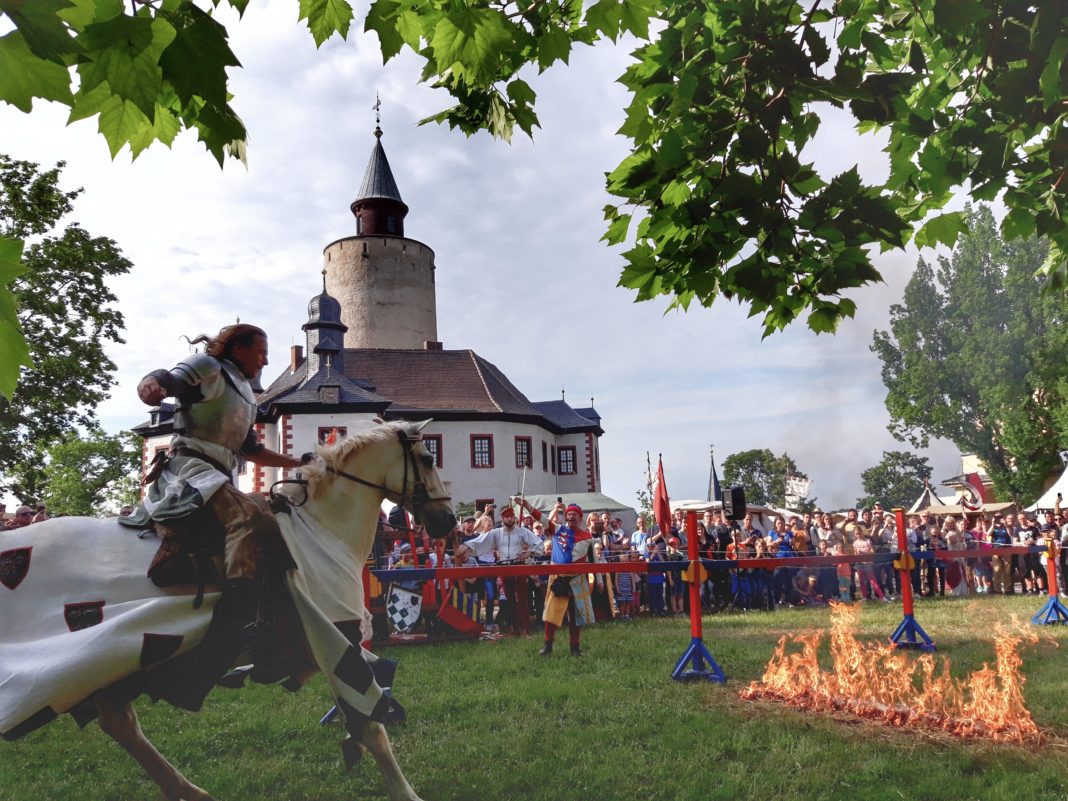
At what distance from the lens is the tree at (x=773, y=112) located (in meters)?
3.41

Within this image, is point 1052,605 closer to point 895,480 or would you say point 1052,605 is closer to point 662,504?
point 662,504

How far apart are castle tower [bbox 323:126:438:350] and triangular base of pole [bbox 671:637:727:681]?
48.1m

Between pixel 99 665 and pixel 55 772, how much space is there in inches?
83.6

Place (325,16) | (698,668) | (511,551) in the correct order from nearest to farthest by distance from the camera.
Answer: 1. (325,16)
2. (698,668)
3. (511,551)

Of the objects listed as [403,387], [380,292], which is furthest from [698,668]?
[380,292]

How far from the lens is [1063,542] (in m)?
16.5

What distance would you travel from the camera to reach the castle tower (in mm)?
56188

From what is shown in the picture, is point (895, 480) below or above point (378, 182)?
below

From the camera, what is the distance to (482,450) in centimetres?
4647

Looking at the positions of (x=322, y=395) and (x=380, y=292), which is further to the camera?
(x=380, y=292)

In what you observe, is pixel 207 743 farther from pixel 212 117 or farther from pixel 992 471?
pixel 992 471

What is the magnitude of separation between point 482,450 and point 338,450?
41320 mm

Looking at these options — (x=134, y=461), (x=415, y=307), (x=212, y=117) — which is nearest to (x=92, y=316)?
(x=212, y=117)

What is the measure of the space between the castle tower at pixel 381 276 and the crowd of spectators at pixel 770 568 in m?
39.6
